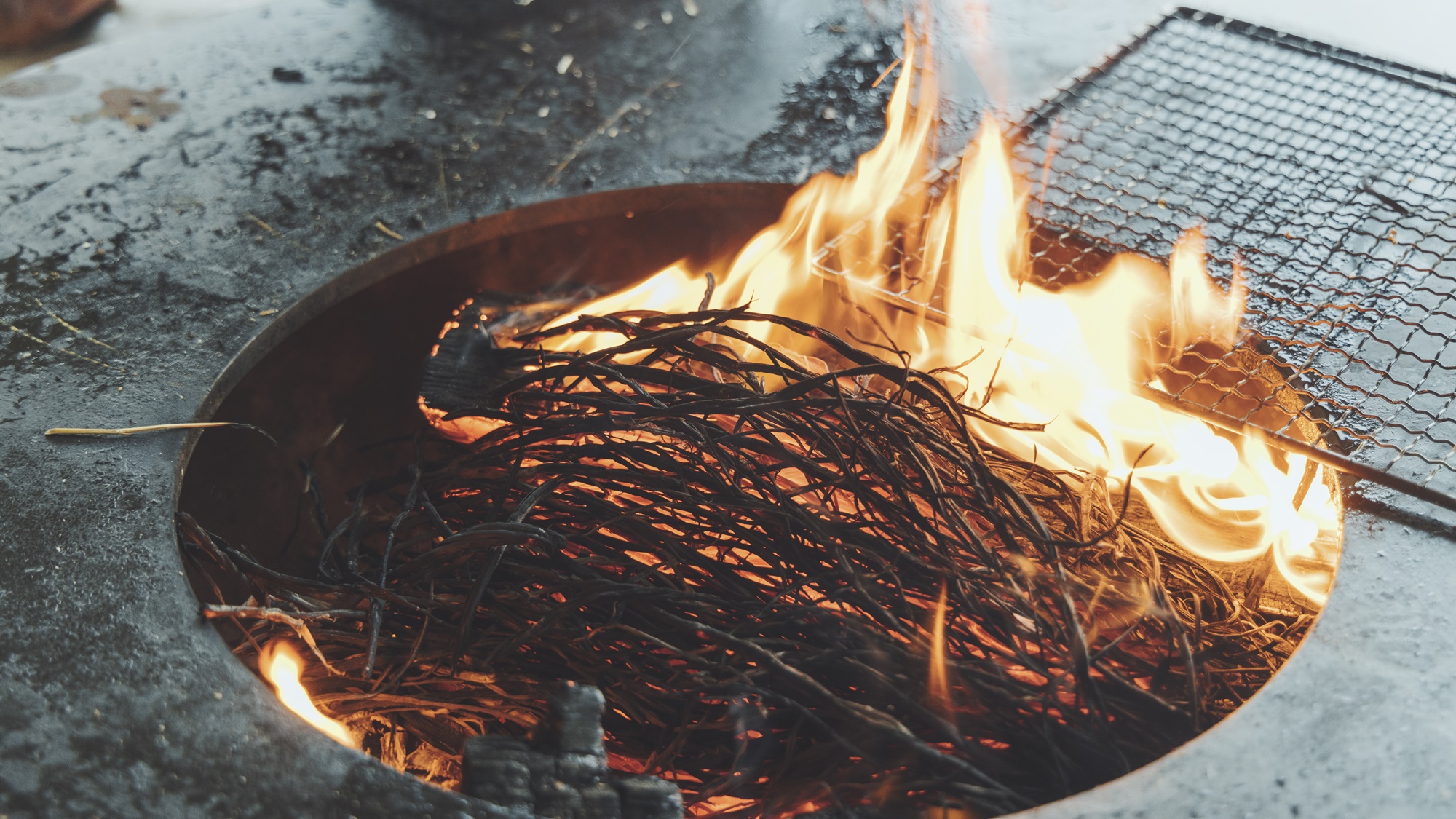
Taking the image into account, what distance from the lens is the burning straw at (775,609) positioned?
1525 millimetres

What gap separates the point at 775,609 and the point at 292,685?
2.60 feet

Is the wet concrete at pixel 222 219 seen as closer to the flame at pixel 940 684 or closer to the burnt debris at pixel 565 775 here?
the burnt debris at pixel 565 775

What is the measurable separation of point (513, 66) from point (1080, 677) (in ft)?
7.42

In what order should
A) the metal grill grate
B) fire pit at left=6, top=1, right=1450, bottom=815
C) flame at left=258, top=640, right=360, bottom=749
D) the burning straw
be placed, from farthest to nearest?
the metal grill grate < the burning straw < flame at left=258, top=640, right=360, bottom=749 < fire pit at left=6, top=1, right=1450, bottom=815

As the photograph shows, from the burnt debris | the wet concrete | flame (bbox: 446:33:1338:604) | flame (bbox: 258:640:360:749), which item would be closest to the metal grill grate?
flame (bbox: 446:33:1338:604)

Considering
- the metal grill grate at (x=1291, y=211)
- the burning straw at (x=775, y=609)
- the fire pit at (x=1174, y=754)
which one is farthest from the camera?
the metal grill grate at (x=1291, y=211)

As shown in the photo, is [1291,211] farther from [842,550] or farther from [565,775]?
[565,775]

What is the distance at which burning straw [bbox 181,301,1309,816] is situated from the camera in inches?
60.1

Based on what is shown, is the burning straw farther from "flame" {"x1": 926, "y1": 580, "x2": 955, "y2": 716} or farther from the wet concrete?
the wet concrete

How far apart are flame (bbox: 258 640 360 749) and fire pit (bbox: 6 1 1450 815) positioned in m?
0.07

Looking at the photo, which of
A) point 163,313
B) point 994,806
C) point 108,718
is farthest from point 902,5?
point 108,718

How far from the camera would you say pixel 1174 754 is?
130 centimetres

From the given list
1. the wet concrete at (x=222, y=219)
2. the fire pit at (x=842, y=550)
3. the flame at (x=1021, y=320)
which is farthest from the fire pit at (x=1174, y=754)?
the flame at (x=1021, y=320)

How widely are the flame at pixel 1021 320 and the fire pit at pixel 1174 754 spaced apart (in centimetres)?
28
